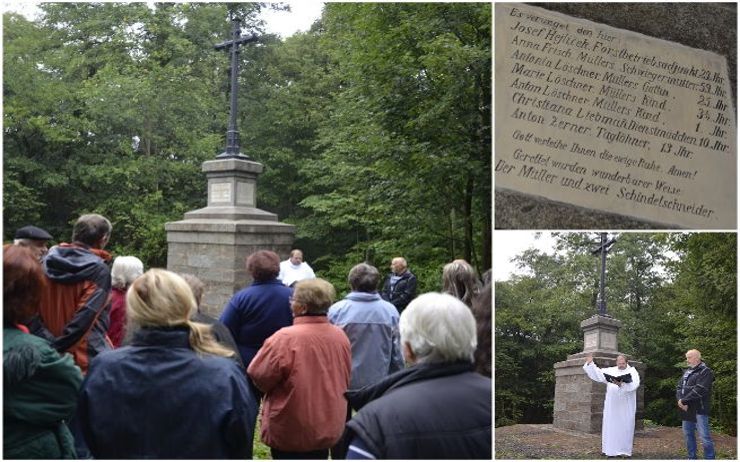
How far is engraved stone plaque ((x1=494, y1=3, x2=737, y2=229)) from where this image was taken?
3.46 meters

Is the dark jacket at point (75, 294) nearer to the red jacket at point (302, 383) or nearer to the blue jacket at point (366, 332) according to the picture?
the red jacket at point (302, 383)

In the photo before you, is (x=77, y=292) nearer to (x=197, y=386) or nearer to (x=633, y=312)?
(x=197, y=386)

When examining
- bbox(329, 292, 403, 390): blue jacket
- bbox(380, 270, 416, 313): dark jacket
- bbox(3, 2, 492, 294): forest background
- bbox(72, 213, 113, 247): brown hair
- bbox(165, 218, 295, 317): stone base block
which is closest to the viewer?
bbox(72, 213, 113, 247): brown hair

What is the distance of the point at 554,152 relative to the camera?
346cm

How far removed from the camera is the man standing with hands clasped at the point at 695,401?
10.7 feet

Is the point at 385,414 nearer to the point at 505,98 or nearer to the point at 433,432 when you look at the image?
the point at 433,432

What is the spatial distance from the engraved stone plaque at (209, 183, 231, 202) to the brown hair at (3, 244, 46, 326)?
795cm

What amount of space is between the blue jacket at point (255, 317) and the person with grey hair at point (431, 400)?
6.72 feet

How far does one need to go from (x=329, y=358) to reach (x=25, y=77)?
16054 mm

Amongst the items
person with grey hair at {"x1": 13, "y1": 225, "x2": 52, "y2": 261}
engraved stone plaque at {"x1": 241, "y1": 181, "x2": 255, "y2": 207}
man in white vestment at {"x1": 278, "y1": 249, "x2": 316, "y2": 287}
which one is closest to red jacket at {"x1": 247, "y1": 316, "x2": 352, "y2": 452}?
person with grey hair at {"x1": 13, "y1": 225, "x2": 52, "y2": 261}

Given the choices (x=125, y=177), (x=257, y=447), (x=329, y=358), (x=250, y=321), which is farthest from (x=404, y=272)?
(x=125, y=177)

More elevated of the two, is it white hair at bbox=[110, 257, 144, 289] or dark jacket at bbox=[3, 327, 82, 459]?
white hair at bbox=[110, 257, 144, 289]

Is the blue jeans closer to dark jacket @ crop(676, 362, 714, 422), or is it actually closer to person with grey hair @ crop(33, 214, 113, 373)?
dark jacket @ crop(676, 362, 714, 422)

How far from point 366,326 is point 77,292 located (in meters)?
1.72
